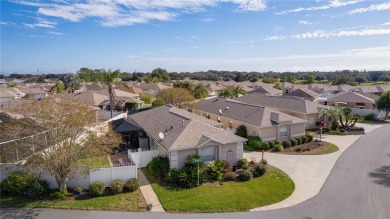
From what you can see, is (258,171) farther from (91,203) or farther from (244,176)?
(91,203)

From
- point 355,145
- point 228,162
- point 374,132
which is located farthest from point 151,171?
point 374,132

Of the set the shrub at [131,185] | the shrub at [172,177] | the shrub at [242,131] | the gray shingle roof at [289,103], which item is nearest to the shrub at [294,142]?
the shrub at [242,131]

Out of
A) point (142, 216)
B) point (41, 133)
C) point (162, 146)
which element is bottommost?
point (142, 216)

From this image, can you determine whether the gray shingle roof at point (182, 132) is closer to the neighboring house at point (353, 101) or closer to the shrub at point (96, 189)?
the shrub at point (96, 189)

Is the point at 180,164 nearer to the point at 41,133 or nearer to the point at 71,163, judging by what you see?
the point at 71,163

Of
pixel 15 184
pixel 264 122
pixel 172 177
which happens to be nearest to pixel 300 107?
pixel 264 122

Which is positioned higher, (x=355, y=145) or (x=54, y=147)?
(x=54, y=147)
